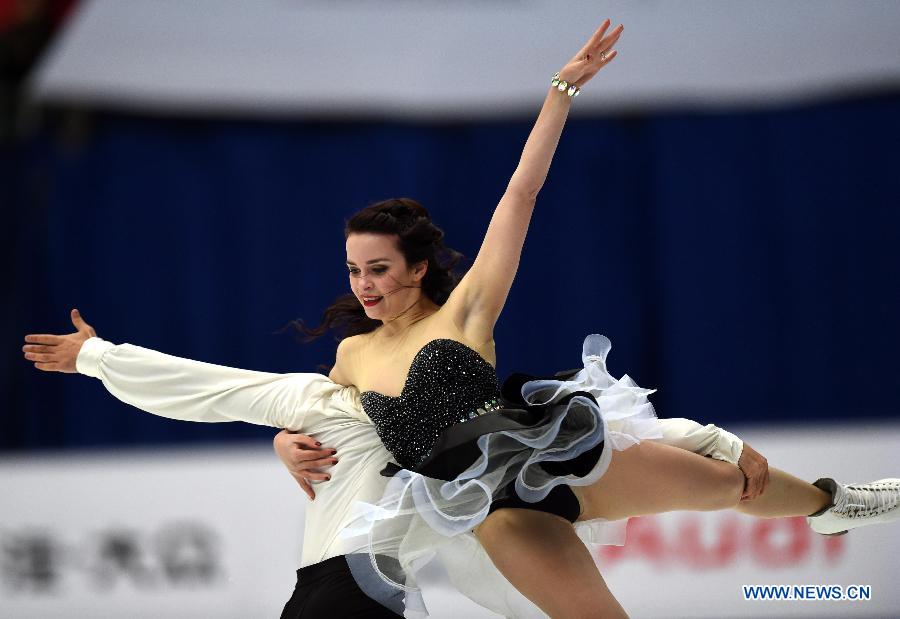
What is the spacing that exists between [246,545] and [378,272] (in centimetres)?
230

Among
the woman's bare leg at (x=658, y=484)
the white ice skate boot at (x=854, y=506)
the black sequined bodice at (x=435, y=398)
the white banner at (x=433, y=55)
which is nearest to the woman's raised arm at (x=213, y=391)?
the black sequined bodice at (x=435, y=398)

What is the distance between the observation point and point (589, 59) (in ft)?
9.29

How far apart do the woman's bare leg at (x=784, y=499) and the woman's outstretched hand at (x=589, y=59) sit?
1.14 metres

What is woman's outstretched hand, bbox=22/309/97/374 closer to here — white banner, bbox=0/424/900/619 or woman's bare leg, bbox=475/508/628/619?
woman's bare leg, bbox=475/508/628/619

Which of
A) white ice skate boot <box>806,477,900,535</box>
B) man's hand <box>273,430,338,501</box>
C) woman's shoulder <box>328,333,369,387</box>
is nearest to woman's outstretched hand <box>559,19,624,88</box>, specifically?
woman's shoulder <box>328,333,369,387</box>

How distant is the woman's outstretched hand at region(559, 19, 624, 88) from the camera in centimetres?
279

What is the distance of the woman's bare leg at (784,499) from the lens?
2936 mm

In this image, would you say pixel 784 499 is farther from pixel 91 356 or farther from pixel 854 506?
pixel 91 356

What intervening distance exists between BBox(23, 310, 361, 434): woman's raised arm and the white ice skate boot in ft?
4.33

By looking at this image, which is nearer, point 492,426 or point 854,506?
point 492,426

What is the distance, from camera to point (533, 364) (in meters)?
5.81

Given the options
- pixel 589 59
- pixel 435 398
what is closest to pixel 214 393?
pixel 435 398

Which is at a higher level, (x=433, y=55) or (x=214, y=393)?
(x=433, y=55)

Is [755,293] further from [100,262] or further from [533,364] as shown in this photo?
[100,262]
